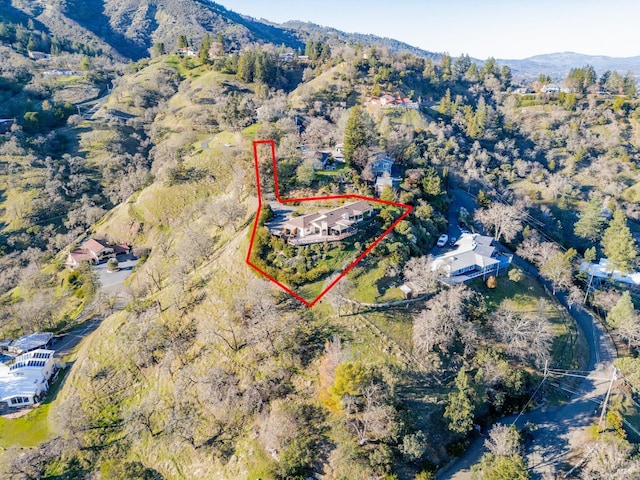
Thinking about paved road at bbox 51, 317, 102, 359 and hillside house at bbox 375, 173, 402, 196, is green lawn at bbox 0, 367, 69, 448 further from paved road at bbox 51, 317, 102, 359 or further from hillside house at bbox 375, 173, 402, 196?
hillside house at bbox 375, 173, 402, 196

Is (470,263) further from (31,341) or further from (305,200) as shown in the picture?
(31,341)

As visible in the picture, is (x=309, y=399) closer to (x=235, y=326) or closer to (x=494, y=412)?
(x=235, y=326)

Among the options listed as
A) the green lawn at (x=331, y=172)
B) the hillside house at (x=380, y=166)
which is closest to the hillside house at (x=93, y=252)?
the green lawn at (x=331, y=172)

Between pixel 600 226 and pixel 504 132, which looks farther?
pixel 504 132

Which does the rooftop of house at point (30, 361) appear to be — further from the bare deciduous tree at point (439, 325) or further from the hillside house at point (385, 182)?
the hillside house at point (385, 182)

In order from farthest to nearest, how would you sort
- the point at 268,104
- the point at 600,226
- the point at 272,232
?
the point at 268,104
the point at 600,226
the point at 272,232

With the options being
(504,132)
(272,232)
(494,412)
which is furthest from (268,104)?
(494,412)

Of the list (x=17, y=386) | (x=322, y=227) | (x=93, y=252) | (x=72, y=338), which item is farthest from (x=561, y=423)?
(x=93, y=252)
